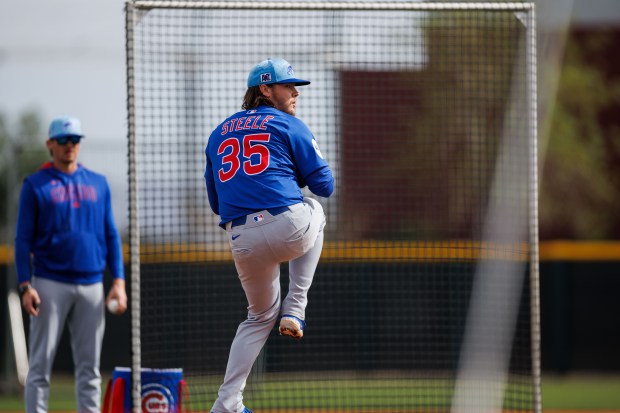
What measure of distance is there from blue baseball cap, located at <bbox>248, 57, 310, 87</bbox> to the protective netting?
105 centimetres

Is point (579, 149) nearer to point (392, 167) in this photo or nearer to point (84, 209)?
point (392, 167)

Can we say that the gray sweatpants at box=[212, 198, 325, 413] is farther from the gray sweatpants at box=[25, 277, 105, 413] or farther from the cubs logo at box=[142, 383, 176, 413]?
the gray sweatpants at box=[25, 277, 105, 413]

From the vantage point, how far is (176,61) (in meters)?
9.16

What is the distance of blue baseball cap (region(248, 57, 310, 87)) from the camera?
6.07 metres

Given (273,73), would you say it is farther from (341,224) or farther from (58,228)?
(341,224)

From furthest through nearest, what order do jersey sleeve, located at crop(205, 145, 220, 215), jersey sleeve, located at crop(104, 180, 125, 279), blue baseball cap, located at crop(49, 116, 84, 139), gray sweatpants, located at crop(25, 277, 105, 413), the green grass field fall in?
1. the green grass field
2. jersey sleeve, located at crop(104, 180, 125, 279)
3. blue baseball cap, located at crop(49, 116, 84, 139)
4. gray sweatpants, located at crop(25, 277, 105, 413)
5. jersey sleeve, located at crop(205, 145, 220, 215)

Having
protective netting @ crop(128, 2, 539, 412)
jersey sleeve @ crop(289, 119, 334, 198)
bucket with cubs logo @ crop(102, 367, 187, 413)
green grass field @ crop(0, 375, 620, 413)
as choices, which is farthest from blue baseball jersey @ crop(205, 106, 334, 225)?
green grass field @ crop(0, 375, 620, 413)

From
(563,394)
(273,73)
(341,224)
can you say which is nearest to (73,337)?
(273,73)

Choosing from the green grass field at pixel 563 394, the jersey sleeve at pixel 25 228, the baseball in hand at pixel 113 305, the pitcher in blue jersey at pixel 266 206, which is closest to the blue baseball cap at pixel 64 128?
the jersey sleeve at pixel 25 228

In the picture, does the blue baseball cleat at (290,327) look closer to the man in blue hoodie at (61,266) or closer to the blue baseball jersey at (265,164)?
the blue baseball jersey at (265,164)

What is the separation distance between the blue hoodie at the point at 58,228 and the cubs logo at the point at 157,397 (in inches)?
35.1

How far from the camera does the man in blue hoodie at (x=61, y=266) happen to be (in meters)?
7.02

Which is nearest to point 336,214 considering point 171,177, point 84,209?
point 171,177

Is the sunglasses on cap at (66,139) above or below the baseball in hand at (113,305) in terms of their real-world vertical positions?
above
